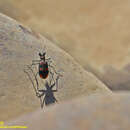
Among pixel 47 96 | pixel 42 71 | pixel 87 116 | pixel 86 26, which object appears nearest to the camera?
pixel 87 116

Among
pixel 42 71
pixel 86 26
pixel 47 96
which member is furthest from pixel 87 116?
pixel 86 26

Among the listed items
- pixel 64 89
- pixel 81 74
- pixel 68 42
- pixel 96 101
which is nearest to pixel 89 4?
pixel 68 42

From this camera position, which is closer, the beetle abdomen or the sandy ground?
the beetle abdomen

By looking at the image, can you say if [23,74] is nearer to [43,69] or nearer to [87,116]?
[43,69]

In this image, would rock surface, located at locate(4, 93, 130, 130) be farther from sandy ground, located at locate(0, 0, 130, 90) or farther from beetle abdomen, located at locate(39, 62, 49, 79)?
sandy ground, located at locate(0, 0, 130, 90)

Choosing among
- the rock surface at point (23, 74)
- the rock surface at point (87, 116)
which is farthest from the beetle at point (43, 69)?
the rock surface at point (87, 116)

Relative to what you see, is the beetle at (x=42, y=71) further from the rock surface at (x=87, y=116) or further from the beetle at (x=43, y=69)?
the rock surface at (x=87, y=116)

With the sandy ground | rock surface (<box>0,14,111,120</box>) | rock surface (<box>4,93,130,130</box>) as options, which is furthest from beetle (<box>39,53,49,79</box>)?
rock surface (<box>4,93,130,130</box>)
